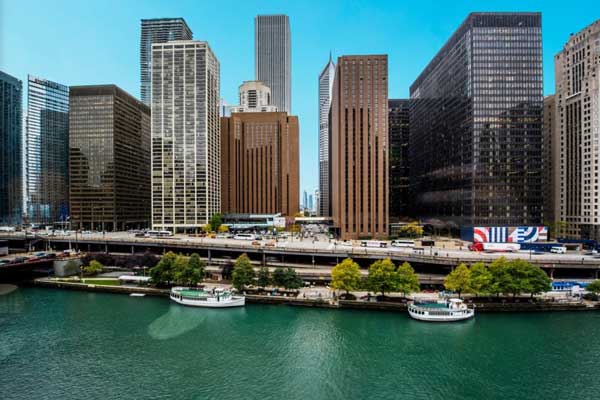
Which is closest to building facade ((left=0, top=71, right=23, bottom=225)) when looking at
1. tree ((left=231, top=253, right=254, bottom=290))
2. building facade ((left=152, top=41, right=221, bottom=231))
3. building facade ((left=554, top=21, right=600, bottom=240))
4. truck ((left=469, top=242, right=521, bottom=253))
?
building facade ((left=152, top=41, right=221, bottom=231))

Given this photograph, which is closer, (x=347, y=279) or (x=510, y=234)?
(x=347, y=279)

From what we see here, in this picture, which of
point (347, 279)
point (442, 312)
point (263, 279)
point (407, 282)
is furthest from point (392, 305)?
point (263, 279)

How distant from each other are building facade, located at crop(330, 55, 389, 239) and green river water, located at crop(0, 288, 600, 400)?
73626 millimetres

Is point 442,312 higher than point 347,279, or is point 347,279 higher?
point 347,279

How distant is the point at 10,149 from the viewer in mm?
193750

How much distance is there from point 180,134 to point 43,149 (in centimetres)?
9873

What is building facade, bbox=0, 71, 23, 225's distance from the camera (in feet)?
603

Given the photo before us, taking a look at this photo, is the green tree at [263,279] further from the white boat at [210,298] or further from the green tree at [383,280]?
the green tree at [383,280]

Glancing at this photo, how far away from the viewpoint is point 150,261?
83.1 metres

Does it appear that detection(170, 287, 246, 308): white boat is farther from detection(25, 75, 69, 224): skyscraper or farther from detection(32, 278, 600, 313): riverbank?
detection(25, 75, 69, 224): skyscraper

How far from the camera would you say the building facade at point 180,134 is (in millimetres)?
154000

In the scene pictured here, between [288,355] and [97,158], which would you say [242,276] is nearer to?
[288,355]

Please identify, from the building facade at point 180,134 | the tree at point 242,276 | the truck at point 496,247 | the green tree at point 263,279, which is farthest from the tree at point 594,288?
the building facade at point 180,134

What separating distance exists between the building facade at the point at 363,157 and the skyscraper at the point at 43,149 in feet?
509
